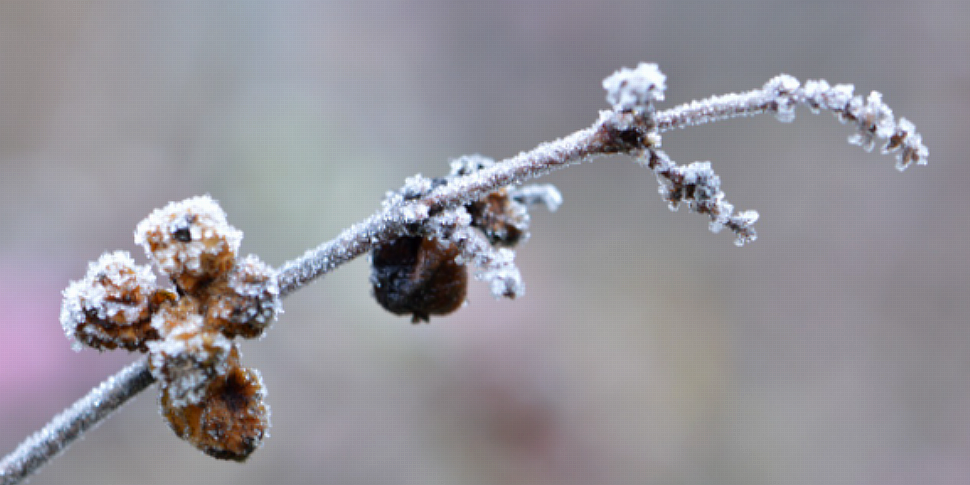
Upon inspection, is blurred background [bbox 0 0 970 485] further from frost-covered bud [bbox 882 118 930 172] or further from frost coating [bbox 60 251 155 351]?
frost-covered bud [bbox 882 118 930 172]

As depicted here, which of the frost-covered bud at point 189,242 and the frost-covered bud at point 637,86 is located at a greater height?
the frost-covered bud at point 637,86

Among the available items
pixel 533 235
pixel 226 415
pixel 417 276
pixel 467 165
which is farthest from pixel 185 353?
pixel 533 235

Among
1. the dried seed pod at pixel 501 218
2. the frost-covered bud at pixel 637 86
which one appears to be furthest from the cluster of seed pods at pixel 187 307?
the frost-covered bud at pixel 637 86

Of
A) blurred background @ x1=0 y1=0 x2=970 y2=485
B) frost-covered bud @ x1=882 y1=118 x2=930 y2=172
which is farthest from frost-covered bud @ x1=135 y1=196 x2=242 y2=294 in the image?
blurred background @ x1=0 y1=0 x2=970 y2=485

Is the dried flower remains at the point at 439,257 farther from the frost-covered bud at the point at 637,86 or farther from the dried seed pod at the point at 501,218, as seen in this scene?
the frost-covered bud at the point at 637,86

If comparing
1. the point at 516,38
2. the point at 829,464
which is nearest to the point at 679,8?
the point at 516,38

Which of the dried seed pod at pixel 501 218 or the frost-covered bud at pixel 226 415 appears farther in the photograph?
the dried seed pod at pixel 501 218
